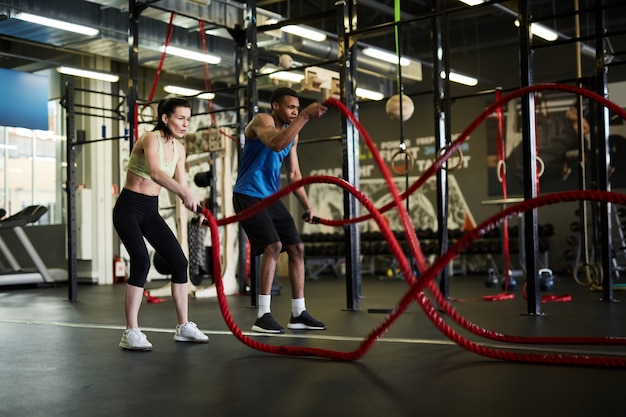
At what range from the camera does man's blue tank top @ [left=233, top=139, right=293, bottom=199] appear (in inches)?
179

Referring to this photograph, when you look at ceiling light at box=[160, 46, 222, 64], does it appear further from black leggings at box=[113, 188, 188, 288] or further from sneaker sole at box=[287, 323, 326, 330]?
black leggings at box=[113, 188, 188, 288]

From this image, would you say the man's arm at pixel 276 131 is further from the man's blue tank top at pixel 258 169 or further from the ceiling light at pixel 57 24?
the ceiling light at pixel 57 24

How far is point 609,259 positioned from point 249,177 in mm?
3209

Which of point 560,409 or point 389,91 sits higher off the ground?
point 389,91

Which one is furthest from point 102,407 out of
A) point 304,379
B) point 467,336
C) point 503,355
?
point 467,336

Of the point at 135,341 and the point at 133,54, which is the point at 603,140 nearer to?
the point at 135,341

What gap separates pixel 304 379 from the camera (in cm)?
297

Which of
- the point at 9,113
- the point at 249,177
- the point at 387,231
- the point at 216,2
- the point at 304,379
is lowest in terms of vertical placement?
the point at 304,379

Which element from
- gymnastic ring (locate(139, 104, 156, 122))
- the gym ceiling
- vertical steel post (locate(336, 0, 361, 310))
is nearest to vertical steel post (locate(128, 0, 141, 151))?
gymnastic ring (locate(139, 104, 156, 122))

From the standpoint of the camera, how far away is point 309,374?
308 centimetres

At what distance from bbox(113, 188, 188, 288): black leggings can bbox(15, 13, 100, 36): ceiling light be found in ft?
19.1

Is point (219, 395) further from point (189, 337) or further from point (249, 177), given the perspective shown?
point (249, 177)

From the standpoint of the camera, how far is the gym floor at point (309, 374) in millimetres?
2457

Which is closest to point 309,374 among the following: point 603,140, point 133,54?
point 603,140
